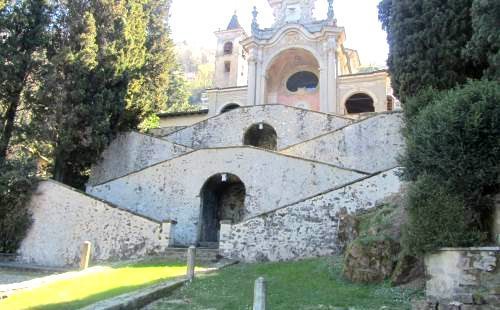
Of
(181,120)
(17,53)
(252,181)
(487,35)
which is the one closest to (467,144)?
(487,35)

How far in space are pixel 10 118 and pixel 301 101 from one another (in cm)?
1946

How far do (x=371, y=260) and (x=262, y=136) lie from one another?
17475mm

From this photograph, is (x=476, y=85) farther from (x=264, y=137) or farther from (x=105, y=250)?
(x=264, y=137)

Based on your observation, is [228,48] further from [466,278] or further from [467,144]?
[466,278]

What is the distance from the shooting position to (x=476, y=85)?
11.1m

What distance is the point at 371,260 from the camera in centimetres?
1097

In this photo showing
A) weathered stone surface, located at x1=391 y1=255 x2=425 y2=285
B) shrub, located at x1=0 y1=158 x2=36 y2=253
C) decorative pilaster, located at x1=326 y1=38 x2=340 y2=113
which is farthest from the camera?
decorative pilaster, located at x1=326 y1=38 x2=340 y2=113

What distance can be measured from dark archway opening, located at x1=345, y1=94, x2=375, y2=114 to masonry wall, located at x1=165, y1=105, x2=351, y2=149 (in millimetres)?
9195

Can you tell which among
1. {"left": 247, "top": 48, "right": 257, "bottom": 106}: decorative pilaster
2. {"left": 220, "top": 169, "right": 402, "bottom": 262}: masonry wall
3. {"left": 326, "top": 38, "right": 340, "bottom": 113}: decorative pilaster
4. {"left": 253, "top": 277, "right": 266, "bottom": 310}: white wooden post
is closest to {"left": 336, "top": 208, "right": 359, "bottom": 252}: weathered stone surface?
{"left": 220, "top": 169, "right": 402, "bottom": 262}: masonry wall

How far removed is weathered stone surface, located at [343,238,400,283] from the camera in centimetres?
1077

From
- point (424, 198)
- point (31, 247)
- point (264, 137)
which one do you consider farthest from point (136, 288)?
point (264, 137)

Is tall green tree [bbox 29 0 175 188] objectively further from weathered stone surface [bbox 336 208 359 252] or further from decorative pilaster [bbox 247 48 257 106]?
weathered stone surface [bbox 336 208 359 252]

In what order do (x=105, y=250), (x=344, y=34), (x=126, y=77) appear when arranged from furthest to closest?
(x=344, y=34) < (x=126, y=77) < (x=105, y=250)

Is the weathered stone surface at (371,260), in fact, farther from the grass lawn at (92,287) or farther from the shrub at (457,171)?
the grass lawn at (92,287)
